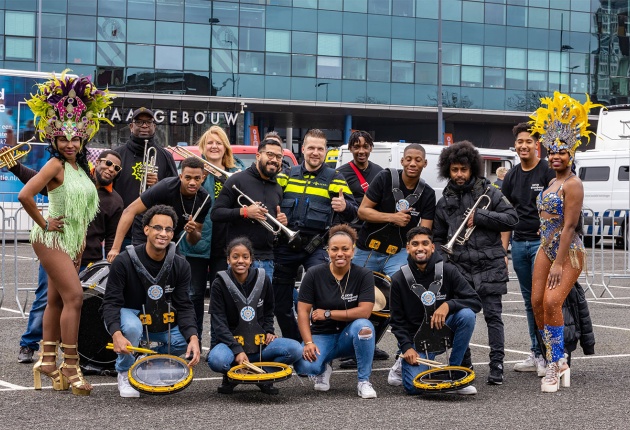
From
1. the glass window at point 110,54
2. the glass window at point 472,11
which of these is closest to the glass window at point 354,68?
the glass window at point 472,11

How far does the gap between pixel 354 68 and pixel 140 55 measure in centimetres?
926

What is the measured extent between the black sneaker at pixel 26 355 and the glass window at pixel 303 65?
39.4 meters

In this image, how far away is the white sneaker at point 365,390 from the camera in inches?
311

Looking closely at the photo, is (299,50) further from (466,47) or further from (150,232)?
(150,232)

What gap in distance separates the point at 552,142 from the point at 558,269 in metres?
0.96

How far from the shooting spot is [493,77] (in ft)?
167

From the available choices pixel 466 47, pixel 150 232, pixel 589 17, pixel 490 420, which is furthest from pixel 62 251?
pixel 589 17

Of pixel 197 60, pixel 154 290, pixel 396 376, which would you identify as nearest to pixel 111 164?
pixel 154 290

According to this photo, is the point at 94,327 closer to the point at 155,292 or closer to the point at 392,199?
the point at 155,292

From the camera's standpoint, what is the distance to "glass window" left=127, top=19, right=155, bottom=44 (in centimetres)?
4572

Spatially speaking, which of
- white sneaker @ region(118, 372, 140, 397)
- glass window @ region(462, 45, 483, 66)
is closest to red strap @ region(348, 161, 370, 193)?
white sneaker @ region(118, 372, 140, 397)

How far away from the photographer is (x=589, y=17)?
52344 millimetres

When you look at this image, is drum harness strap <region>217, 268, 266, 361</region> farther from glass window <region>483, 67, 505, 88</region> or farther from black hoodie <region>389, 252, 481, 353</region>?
glass window <region>483, 67, 505, 88</region>

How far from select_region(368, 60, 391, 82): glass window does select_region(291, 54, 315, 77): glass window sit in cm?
254
